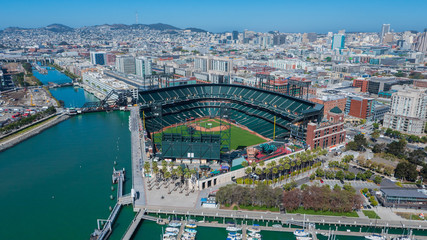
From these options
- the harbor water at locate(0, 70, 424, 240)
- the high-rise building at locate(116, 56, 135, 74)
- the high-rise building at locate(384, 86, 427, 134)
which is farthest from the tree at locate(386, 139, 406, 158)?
the high-rise building at locate(116, 56, 135, 74)

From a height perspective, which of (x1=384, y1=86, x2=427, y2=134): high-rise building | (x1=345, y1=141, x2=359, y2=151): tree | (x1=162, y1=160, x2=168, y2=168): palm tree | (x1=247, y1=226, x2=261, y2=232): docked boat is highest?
(x1=384, y1=86, x2=427, y2=134): high-rise building

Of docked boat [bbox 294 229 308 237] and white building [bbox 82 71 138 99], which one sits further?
white building [bbox 82 71 138 99]

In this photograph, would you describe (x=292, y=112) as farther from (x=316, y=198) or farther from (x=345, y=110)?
(x=316, y=198)

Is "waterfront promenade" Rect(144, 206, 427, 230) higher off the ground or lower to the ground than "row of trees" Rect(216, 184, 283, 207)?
lower

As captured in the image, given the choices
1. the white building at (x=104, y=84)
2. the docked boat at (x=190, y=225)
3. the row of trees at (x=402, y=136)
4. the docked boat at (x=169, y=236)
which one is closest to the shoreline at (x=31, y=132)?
the white building at (x=104, y=84)

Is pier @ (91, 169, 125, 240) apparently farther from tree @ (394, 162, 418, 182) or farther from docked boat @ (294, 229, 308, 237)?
tree @ (394, 162, 418, 182)

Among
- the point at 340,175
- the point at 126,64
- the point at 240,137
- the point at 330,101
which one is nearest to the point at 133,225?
the point at 340,175
